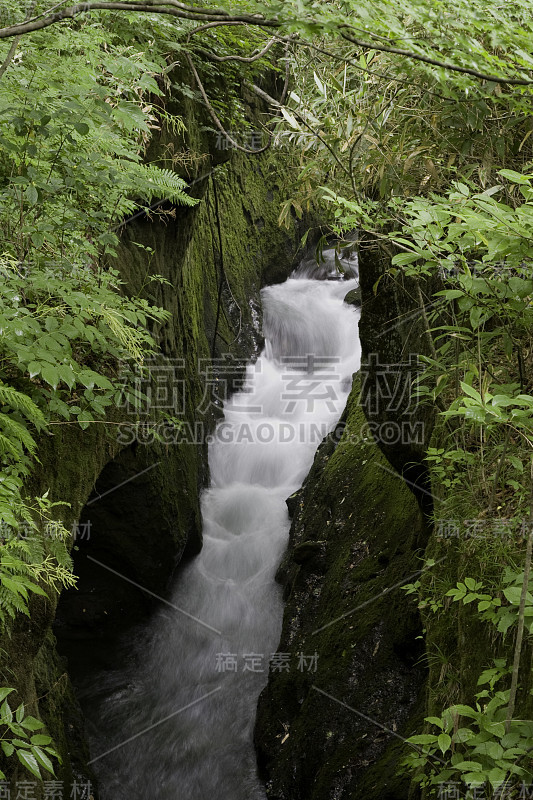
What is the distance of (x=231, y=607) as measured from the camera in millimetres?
7855

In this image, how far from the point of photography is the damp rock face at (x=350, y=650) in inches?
180

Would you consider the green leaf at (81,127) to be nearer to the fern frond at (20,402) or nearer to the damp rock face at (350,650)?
the fern frond at (20,402)

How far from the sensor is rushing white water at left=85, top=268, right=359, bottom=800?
610 centimetres

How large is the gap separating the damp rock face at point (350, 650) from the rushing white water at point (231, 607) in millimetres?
618

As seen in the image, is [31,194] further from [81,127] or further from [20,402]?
[20,402]

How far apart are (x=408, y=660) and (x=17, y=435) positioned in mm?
3458

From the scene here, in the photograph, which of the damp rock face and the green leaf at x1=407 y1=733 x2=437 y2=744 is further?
the damp rock face

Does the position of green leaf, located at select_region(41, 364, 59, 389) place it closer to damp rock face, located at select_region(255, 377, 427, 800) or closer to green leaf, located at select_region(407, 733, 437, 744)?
green leaf, located at select_region(407, 733, 437, 744)

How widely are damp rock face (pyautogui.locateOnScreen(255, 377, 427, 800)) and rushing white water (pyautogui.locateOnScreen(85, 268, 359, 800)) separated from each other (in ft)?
2.03


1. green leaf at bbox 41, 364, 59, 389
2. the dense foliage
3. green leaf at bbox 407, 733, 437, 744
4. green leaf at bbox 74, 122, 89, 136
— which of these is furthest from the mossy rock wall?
green leaf at bbox 407, 733, 437, 744

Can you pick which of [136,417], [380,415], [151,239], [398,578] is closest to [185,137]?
[151,239]

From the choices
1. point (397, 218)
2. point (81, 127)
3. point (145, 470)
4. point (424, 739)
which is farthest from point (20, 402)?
point (145, 470)

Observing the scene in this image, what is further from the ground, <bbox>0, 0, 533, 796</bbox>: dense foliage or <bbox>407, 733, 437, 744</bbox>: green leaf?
<bbox>0, 0, 533, 796</bbox>: dense foliage

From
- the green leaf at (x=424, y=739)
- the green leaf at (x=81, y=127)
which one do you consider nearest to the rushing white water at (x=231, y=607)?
the green leaf at (x=424, y=739)
